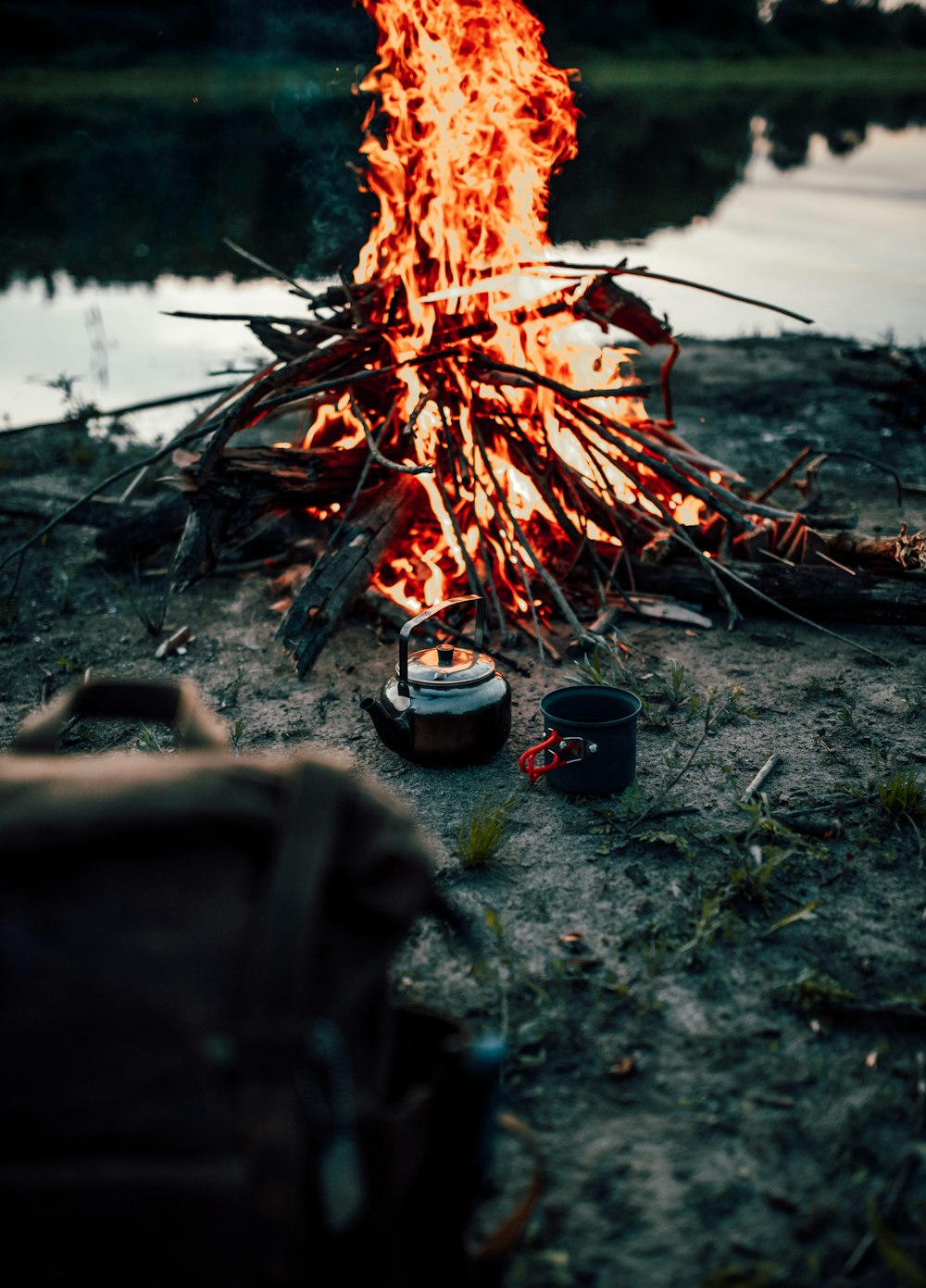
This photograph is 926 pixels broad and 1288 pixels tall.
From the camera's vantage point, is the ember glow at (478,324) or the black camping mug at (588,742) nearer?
the black camping mug at (588,742)

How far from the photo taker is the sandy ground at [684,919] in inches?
79.5

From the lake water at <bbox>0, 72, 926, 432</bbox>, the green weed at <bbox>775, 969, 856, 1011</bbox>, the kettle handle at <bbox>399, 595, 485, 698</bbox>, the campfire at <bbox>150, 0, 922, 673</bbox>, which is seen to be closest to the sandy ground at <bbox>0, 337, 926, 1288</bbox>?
the green weed at <bbox>775, 969, 856, 1011</bbox>

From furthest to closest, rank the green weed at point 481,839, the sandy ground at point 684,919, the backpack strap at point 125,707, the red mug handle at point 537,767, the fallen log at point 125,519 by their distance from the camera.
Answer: the fallen log at point 125,519
the red mug handle at point 537,767
the green weed at point 481,839
the sandy ground at point 684,919
the backpack strap at point 125,707

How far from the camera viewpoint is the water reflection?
12.6 meters

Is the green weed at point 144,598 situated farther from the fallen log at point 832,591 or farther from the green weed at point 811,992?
the green weed at point 811,992

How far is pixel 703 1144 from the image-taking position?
2166mm

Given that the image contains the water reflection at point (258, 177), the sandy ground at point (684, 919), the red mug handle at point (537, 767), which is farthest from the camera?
the water reflection at point (258, 177)

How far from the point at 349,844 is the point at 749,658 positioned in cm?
341

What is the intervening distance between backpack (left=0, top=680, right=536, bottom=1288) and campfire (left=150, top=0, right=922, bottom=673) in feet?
10.5

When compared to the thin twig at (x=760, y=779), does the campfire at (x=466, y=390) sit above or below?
above

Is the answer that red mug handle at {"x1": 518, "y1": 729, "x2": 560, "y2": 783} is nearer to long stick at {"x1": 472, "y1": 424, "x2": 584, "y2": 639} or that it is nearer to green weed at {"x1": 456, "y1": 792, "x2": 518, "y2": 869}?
green weed at {"x1": 456, "y1": 792, "x2": 518, "y2": 869}

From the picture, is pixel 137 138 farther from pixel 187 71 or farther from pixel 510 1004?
pixel 510 1004

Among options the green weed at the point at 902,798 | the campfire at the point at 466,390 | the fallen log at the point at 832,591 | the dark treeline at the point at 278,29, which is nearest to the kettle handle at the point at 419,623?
the campfire at the point at 466,390

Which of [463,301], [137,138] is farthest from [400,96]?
[137,138]
